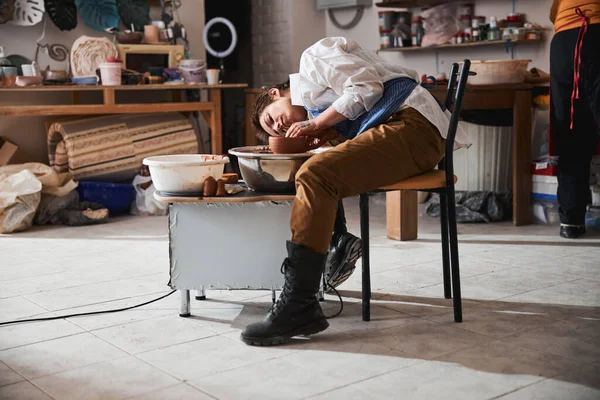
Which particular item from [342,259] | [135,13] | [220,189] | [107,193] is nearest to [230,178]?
[220,189]

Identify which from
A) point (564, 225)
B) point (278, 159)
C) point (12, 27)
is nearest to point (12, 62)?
point (12, 27)

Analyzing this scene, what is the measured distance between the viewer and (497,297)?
9.58 ft

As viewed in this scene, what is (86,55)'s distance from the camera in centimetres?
527

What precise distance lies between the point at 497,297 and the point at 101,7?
3732 millimetres

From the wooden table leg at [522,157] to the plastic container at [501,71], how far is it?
10 centimetres

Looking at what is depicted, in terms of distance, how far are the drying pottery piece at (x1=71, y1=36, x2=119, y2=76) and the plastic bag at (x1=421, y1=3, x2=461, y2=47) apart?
2385 millimetres

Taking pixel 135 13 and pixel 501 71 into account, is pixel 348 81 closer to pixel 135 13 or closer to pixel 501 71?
pixel 501 71

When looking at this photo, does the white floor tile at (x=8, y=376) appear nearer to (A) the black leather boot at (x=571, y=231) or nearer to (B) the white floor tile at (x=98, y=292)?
(B) the white floor tile at (x=98, y=292)

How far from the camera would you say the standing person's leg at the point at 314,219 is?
238 cm

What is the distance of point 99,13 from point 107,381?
3.90 metres

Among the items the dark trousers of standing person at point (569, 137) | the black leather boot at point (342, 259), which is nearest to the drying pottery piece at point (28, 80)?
the black leather boot at point (342, 259)

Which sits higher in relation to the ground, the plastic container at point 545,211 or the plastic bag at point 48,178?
the plastic bag at point 48,178

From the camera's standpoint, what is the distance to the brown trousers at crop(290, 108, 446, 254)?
93.7 inches

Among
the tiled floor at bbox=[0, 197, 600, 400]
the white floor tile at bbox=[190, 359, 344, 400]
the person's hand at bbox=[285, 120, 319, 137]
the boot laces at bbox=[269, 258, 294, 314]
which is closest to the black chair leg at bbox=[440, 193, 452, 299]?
the tiled floor at bbox=[0, 197, 600, 400]
